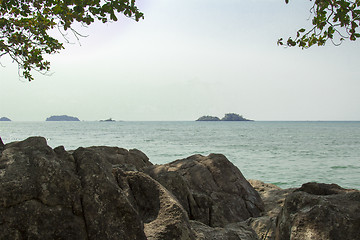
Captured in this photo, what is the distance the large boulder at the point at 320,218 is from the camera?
3.39 metres

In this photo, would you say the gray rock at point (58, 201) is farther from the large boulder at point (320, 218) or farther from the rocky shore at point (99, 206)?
the large boulder at point (320, 218)

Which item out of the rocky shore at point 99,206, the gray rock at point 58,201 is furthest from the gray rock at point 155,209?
the gray rock at point 58,201

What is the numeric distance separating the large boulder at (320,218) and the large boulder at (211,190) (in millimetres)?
1988

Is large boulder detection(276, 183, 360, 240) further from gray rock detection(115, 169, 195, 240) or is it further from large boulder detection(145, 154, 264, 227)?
large boulder detection(145, 154, 264, 227)

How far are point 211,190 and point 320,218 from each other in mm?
3846

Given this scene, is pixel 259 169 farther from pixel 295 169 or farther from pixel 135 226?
pixel 135 226

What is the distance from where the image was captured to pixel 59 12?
623 centimetres

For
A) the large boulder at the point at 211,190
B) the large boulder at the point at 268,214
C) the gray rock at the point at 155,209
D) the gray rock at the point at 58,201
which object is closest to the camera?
the gray rock at the point at 58,201

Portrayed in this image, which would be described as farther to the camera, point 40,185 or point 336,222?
point 336,222

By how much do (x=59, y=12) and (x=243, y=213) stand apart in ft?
19.6

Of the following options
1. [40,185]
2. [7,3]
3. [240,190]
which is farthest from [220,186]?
[7,3]

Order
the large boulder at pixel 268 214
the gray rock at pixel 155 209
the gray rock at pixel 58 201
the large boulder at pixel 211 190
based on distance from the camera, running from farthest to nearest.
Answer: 1. the large boulder at pixel 211 190
2. the large boulder at pixel 268 214
3. the gray rock at pixel 155 209
4. the gray rock at pixel 58 201

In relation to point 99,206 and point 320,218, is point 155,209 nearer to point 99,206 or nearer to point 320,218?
point 99,206

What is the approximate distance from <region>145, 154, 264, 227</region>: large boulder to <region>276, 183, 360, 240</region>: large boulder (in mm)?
1988
